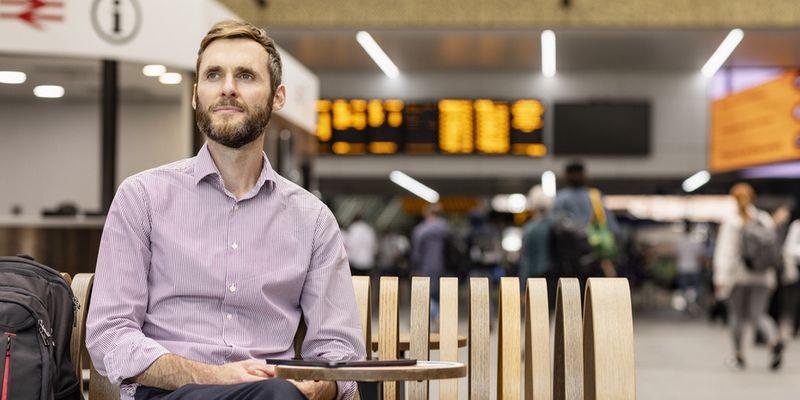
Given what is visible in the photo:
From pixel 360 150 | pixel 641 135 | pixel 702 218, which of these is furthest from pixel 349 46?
pixel 702 218

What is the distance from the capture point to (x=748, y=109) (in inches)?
637

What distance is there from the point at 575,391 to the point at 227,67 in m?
1.30

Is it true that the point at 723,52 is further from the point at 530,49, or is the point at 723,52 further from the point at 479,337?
the point at 479,337

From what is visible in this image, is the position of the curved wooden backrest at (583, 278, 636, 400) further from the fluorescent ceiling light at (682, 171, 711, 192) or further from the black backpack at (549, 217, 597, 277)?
the fluorescent ceiling light at (682, 171, 711, 192)

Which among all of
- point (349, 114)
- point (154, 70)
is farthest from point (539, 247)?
point (349, 114)

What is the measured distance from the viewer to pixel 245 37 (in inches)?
117

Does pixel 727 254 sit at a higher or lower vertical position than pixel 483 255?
higher

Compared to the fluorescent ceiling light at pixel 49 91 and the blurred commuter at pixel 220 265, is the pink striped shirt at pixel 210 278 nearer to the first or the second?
the blurred commuter at pixel 220 265

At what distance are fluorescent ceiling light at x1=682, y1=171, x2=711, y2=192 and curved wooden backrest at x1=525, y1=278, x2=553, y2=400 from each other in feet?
49.0

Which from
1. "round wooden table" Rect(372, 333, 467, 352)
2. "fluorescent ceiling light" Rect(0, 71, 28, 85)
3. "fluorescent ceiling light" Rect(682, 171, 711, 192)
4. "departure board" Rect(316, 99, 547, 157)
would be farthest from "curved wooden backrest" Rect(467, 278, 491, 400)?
"fluorescent ceiling light" Rect(682, 171, 711, 192)

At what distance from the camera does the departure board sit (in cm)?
1741

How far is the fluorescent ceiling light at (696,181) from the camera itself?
60.4 feet

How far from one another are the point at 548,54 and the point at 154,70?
6.60 metres

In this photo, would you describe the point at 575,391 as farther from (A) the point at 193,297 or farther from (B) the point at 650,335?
(B) the point at 650,335
